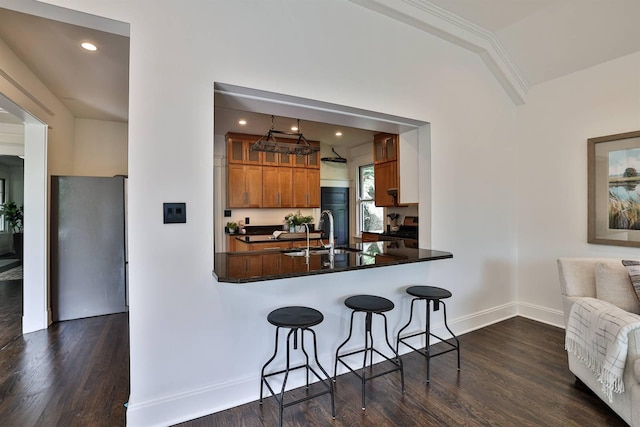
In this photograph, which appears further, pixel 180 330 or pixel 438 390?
pixel 438 390

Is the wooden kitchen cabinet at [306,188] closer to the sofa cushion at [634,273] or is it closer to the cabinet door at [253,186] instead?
the cabinet door at [253,186]

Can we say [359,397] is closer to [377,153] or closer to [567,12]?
[567,12]

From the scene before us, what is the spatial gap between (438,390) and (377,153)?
4.03 m

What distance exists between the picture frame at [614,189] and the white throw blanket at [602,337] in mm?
1457

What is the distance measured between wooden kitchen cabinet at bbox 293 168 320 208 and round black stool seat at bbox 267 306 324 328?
13.5 ft

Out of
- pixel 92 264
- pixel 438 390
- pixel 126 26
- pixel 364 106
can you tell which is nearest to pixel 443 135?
pixel 364 106

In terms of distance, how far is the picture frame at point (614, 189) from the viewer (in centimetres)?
294

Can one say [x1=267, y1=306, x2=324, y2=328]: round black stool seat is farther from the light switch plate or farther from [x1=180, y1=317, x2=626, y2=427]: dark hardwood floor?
the light switch plate

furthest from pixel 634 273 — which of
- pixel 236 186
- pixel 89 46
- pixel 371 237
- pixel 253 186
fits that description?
pixel 236 186

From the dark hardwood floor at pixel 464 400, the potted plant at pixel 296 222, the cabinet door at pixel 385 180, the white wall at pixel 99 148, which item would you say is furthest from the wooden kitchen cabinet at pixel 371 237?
the white wall at pixel 99 148

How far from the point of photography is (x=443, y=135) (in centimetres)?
309

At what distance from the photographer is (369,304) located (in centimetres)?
219

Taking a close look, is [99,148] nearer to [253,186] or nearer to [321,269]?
[253,186]

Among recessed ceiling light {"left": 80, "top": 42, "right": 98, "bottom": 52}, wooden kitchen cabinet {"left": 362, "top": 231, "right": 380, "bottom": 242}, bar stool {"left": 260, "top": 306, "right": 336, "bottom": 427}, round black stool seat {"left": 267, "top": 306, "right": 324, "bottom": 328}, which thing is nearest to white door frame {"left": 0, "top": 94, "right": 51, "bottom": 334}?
recessed ceiling light {"left": 80, "top": 42, "right": 98, "bottom": 52}
